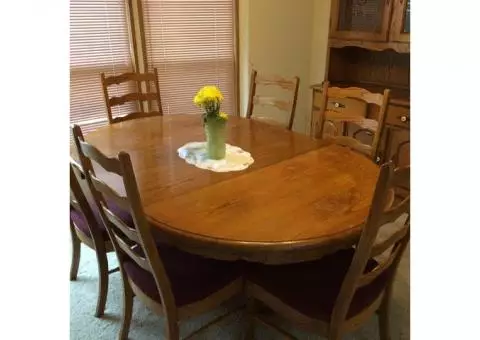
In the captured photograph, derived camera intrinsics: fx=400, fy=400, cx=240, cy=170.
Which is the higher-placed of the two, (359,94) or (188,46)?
(188,46)

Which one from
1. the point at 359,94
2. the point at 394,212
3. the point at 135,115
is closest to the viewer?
the point at 394,212

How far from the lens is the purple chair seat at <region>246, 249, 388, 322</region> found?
A: 4.41 ft

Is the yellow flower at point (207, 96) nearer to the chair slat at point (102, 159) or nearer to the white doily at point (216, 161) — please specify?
the white doily at point (216, 161)

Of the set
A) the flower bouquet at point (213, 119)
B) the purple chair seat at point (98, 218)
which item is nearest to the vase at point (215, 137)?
the flower bouquet at point (213, 119)

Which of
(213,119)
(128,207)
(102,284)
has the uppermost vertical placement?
(213,119)

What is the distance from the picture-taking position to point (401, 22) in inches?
102

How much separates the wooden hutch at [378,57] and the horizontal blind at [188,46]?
0.85 m

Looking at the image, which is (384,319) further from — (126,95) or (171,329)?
(126,95)

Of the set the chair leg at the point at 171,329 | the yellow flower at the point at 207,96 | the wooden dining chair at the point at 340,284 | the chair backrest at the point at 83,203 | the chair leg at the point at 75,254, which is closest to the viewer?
the wooden dining chair at the point at 340,284

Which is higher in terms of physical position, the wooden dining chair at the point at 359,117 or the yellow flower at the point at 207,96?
the yellow flower at the point at 207,96

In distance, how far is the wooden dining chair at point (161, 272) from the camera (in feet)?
4.09

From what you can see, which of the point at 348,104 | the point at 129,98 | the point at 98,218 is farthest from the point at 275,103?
the point at 98,218

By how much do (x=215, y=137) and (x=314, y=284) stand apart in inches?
29.5
